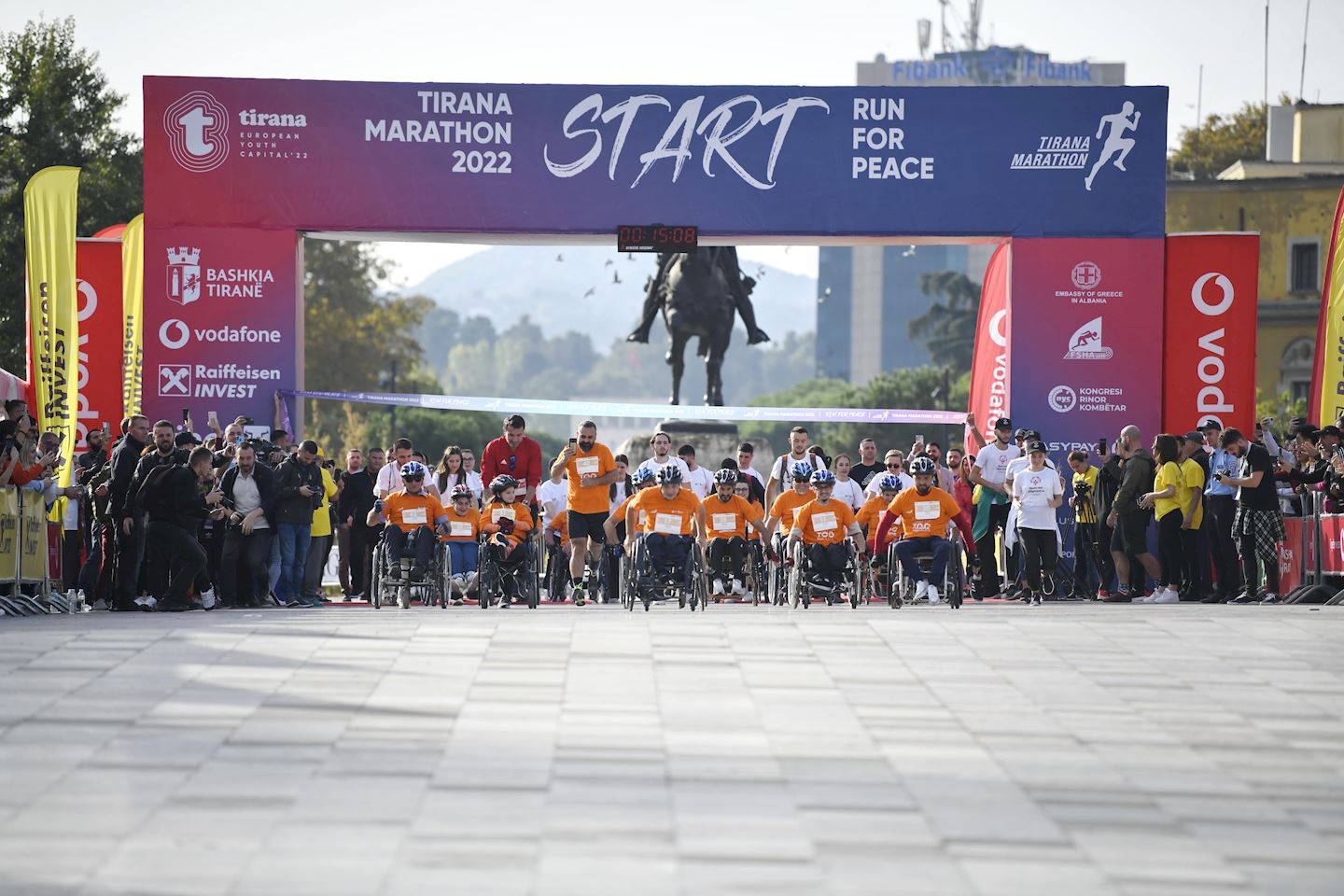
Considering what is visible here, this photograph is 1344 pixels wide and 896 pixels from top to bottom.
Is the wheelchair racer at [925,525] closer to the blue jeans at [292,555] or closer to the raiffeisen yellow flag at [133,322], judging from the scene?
the blue jeans at [292,555]

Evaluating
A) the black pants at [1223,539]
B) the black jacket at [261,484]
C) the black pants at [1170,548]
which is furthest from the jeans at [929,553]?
the black jacket at [261,484]

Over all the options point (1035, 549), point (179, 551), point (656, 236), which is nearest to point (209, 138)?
point (656, 236)

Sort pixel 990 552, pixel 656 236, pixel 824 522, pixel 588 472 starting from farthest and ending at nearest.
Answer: pixel 656 236 → pixel 990 552 → pixel 588 472 → pixel 824 522

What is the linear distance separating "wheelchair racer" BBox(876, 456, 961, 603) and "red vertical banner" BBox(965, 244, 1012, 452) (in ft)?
15.2

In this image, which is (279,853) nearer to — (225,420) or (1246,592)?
(1246,592)

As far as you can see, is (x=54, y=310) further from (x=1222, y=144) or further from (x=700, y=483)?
(x=1222, y=144)

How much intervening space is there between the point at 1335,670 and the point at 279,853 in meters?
7.33

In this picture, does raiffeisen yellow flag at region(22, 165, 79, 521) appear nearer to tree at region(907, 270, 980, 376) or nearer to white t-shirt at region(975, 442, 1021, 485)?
white t-shirt at region(975, 442, 1021, 485)

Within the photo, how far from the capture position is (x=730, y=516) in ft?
53.8

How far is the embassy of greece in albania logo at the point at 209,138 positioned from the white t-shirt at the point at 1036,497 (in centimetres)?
831

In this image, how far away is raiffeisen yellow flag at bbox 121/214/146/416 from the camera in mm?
21516

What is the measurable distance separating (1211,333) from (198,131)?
10.6 meters

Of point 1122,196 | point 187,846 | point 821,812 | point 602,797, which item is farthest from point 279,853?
point 1122,196

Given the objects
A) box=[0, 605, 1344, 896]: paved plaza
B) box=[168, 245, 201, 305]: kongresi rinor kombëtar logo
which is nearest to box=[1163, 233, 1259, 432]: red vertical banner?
box=[0, 605, 1344, 896]: paved plaza
